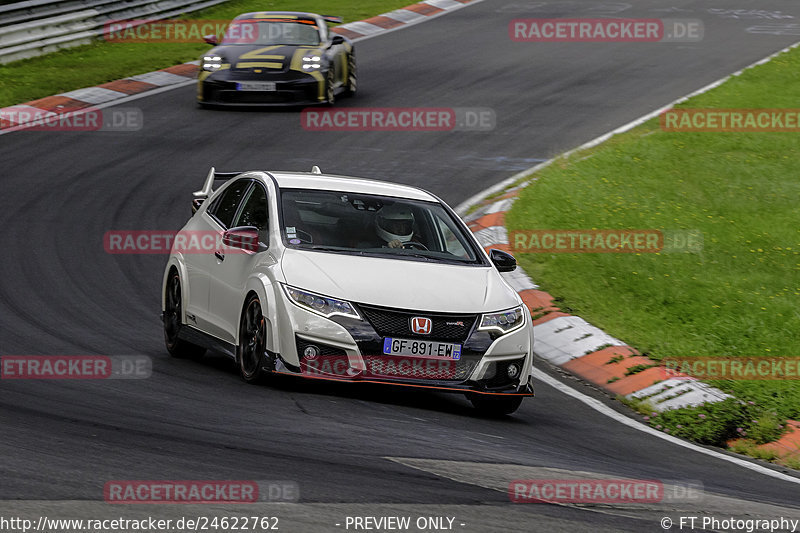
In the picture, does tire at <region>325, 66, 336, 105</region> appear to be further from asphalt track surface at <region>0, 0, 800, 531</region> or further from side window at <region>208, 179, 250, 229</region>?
side window at <region>208, 179, 250, 229</region>

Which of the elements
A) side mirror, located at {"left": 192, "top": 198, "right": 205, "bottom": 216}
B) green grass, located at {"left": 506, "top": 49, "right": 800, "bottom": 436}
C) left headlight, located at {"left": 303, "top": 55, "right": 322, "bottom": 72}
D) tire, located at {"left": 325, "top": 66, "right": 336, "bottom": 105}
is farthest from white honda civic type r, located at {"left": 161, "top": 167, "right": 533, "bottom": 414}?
tire, located at {"left": 325, "top": 66, "right": 336, "bottom": 105}

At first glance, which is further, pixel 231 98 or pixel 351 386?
pixel 231 98

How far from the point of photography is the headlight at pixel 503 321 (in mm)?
8273

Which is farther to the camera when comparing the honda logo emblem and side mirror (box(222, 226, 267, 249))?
side mirror (box(222, 226, 267, 249))

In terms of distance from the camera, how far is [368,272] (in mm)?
8336

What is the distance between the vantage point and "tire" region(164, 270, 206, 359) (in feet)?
32.5

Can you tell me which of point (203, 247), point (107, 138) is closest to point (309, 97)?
point (107, 138)

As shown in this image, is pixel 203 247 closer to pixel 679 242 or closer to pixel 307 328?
pixel 307 328

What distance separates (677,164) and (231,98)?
24.2 feet
